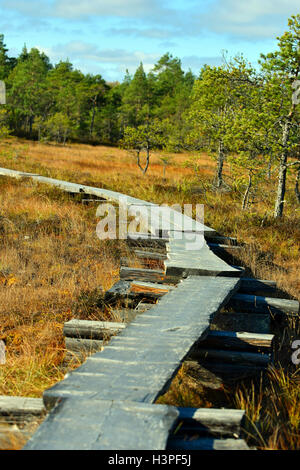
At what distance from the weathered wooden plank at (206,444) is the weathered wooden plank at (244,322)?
228 cm

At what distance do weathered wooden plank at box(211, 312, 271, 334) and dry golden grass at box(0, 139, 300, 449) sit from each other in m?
0.24

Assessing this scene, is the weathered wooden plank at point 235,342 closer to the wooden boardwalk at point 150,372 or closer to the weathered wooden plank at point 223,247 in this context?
the wooden boardwalk at point 150,372

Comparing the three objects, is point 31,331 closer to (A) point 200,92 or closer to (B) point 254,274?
(B) point 254,274

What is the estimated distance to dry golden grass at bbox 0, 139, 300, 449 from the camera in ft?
11.1

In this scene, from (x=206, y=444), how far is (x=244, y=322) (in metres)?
2.42

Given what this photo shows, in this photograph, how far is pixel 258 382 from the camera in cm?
382

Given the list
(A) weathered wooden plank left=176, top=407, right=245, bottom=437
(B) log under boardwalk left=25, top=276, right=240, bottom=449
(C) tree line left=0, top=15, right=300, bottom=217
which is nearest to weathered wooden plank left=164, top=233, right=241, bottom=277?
(B) log under boardwalk left=25, top=276, right=240, bottom=449

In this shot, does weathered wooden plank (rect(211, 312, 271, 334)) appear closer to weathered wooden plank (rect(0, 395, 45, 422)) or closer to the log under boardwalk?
the log under boardwalk

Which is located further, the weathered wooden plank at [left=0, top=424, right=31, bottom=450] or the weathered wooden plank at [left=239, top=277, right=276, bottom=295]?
the weathered wooden plank at [left=239, top=277, right=276, bottom=295]

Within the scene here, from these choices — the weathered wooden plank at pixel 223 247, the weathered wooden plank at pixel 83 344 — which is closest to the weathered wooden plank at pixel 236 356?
the weathered wooden plank at pixel 83 344

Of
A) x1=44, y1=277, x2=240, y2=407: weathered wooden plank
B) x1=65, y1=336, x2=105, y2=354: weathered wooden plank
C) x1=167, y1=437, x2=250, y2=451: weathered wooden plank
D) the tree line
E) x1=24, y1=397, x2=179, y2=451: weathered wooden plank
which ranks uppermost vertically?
the tree line

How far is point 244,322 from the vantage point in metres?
4.67

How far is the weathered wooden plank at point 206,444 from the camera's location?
230 centimetres

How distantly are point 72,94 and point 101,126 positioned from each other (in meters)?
5.64
